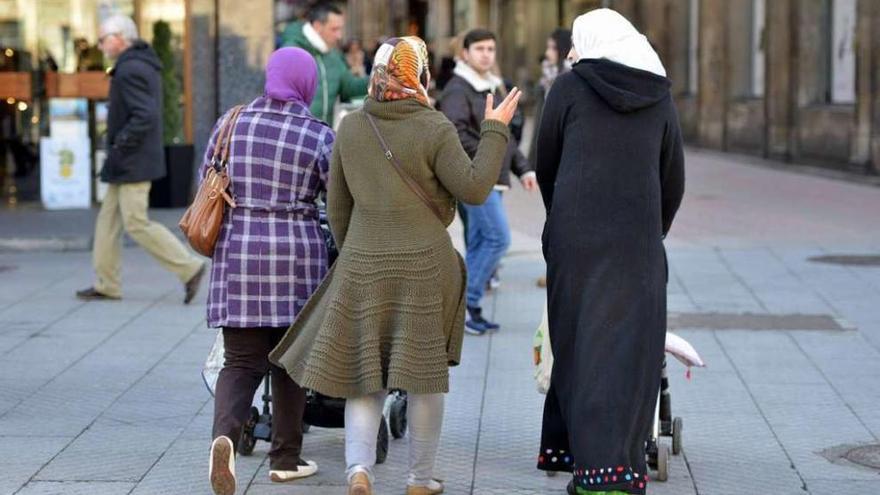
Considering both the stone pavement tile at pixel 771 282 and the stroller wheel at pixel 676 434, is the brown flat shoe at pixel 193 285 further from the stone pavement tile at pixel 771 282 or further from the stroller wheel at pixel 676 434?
the stroller wheel at pixel 676 434

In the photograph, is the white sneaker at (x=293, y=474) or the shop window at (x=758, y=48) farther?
the shop window at (x=758, y=48)

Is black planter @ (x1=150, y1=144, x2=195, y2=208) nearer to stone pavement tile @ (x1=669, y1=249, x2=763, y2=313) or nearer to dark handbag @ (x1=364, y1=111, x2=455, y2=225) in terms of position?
stone pavement tile @ (x1=669, y1=249, x2=763, y2=313)

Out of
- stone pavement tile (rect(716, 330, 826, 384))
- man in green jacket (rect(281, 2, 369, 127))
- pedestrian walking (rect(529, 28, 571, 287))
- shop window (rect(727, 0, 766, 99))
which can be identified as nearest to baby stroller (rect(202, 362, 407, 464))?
stone pavement tile (rect(716, 330, 826, 384))

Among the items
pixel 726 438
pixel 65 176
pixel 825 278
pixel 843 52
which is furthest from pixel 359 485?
pixel 843 52

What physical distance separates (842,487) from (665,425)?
2.36 feet

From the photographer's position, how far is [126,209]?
35.8 ft

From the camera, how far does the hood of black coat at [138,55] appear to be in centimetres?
1100

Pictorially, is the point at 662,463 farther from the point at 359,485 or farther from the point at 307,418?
the point at 307,418

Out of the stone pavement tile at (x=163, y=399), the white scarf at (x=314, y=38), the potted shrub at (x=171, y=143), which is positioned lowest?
the stone pavement tile at (x=163, y=399)

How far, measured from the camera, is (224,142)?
6.43 m

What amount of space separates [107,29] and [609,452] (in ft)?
19.9

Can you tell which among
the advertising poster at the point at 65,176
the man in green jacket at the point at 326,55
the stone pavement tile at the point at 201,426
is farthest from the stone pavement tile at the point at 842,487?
the advertising poster at the point at 65,176

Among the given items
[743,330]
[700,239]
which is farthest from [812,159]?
[743,330]

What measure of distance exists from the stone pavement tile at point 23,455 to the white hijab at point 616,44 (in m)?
2.64
